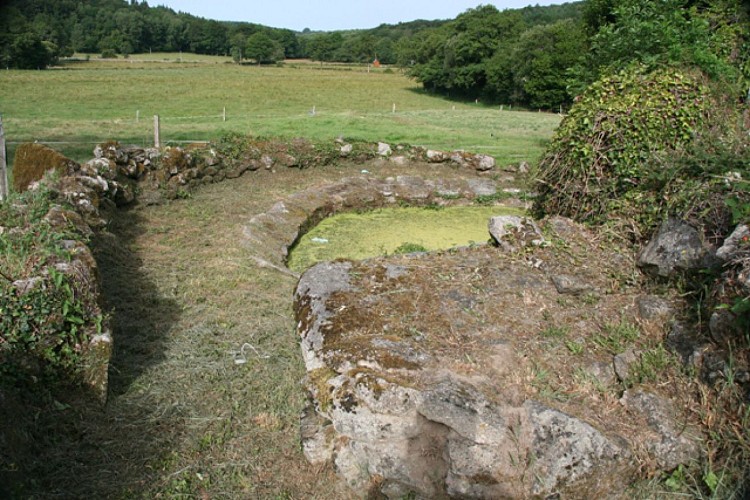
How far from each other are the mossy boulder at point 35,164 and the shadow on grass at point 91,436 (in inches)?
186

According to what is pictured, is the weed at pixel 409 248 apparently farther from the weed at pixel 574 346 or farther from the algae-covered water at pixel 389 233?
the weed at pixel 574 346

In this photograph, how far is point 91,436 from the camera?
12.9 feet

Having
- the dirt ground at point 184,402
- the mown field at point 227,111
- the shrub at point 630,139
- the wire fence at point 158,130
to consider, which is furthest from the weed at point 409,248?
the mown field at point 227,111

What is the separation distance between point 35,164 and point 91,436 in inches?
258

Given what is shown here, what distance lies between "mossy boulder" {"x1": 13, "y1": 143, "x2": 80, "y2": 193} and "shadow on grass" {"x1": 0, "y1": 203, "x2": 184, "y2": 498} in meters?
4.72

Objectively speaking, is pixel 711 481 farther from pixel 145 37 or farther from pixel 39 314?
pixel 145 37

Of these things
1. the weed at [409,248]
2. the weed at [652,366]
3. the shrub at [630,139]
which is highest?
the shrub at [630,139]

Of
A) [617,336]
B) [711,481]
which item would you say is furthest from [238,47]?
[711,481]

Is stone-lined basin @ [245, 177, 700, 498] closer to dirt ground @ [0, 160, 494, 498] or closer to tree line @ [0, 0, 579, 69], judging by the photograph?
dirt ground @ [0, 160, 494, 498]

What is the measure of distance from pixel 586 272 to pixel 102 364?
428cm

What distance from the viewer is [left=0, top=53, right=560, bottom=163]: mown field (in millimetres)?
21031

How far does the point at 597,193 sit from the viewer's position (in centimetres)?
625

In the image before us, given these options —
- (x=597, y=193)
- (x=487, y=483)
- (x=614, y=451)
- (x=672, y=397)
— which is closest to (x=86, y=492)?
(x=487, y=483)

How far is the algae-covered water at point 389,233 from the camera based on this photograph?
30.4 ft
